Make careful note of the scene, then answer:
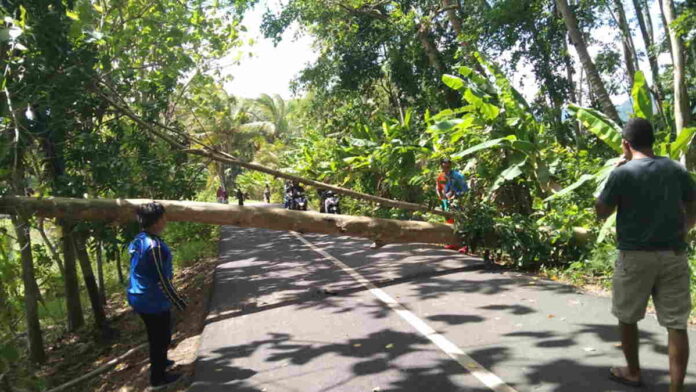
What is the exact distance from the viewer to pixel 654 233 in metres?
3.33

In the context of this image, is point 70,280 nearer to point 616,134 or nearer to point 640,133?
point 640,133

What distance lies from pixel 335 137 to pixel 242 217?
1346 centimetres

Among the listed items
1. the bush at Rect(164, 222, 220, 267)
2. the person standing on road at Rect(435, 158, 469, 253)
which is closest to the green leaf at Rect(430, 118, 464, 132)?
the person standing on road at Rect(435, 158, 469, 253)

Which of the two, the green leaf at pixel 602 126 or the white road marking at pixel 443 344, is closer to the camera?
the white road marking at pixel 443 344

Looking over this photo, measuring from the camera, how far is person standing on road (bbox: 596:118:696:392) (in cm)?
329

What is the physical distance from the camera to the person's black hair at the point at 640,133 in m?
3.42

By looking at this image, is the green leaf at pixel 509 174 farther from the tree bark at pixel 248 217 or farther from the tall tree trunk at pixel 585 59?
the tall tree trunk at pixel 585 59

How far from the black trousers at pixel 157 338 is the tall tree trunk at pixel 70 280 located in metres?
3.58

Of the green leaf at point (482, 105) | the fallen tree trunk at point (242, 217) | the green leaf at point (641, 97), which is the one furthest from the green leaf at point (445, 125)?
the green leaf at point (641, 97)

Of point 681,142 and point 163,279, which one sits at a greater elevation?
point 681,142

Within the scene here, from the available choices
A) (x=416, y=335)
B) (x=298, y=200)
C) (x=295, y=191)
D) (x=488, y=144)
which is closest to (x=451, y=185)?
(x=488, y=144)

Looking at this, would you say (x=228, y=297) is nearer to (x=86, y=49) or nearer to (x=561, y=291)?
(x=86, y=49)

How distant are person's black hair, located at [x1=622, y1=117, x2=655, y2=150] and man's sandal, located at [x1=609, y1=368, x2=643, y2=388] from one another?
5.23ft

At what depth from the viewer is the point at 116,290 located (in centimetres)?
1402
